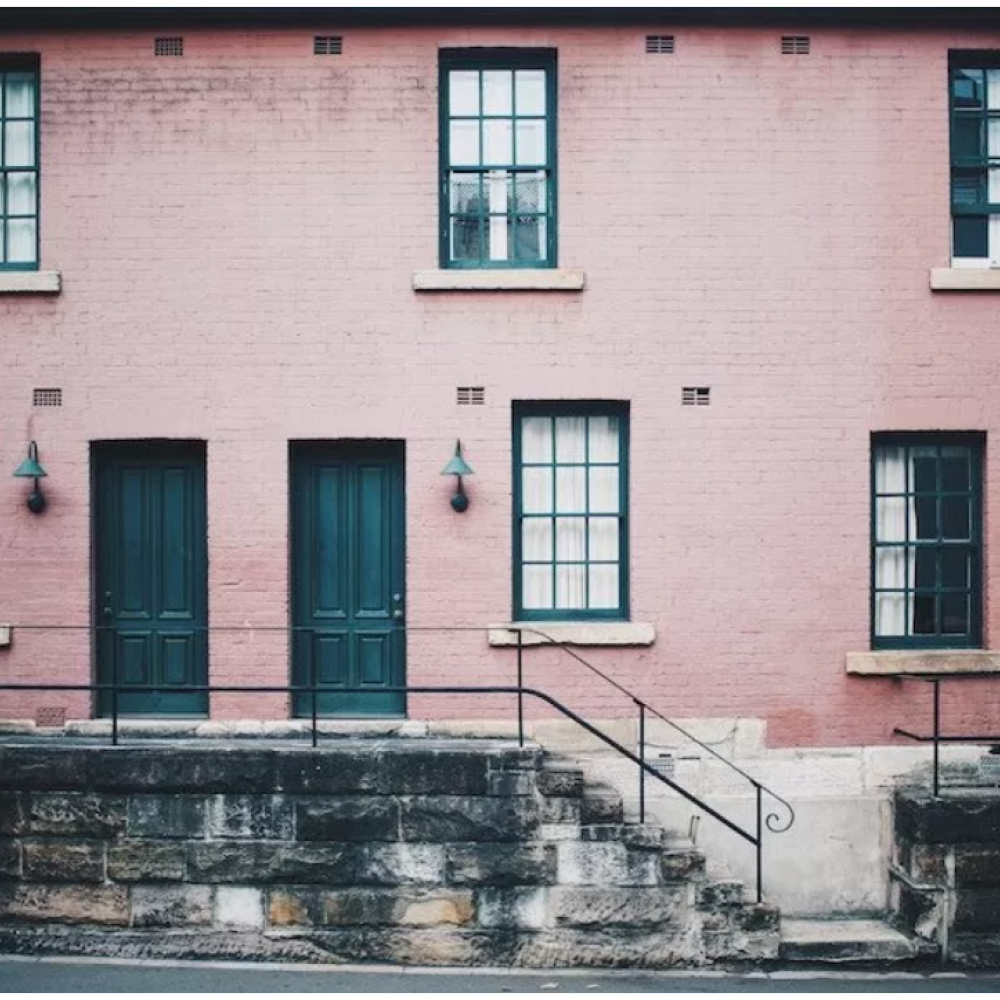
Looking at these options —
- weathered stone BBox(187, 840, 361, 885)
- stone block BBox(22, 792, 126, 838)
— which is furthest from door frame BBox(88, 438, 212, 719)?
weathered stone BBox(187, 840, 361, 885)

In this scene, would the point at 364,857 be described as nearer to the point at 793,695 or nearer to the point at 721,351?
the point at 793,695

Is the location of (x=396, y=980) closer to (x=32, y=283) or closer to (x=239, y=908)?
(x=239, y=908)

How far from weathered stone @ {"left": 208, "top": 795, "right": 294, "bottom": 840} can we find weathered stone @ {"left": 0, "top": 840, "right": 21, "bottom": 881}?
62.4 inches

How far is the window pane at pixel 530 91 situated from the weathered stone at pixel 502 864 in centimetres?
661

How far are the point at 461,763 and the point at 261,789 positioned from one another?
1633mm

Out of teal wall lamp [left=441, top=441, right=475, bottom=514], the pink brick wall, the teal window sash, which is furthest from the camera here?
the teal window sash

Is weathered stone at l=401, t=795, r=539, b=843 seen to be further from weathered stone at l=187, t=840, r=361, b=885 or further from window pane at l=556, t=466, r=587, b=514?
window pane at l=556, t=466, r=587, b=514

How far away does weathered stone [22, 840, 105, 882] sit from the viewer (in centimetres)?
851

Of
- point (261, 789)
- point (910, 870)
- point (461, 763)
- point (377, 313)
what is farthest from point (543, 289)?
point (910, 870)

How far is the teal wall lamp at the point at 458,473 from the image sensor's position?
30.9ft

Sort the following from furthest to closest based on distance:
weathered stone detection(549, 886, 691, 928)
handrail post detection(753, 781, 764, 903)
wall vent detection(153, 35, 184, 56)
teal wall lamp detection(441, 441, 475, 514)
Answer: wall vent detection(153, 35, 184, 56) → teal wall lamp detection(441, 441, 475, 514) → handrail post detection(753, 781, 764, 903) → weathered stone detection(549, 886, 691, 928)

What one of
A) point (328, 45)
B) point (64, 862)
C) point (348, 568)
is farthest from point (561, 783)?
point (328, 45)

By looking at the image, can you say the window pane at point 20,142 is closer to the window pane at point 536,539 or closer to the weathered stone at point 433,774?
the window pane at point 536,539

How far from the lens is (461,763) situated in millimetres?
8453
